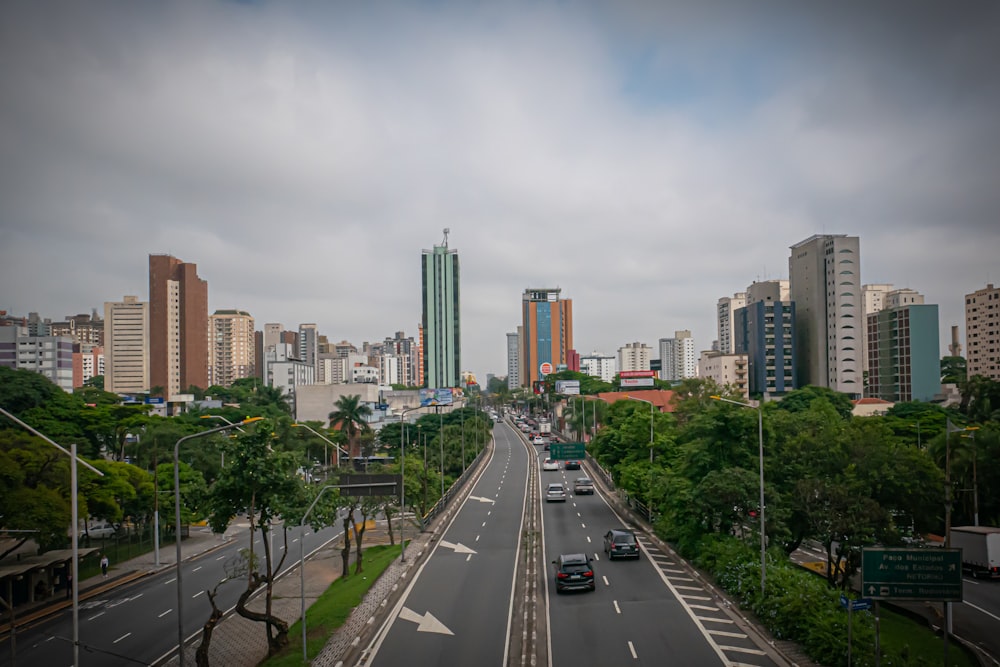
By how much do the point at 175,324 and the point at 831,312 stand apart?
424 feet

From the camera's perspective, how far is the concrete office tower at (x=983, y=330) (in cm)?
9812

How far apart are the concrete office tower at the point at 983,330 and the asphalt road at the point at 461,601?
8328 cm

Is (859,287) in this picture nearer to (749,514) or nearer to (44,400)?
(749,514)

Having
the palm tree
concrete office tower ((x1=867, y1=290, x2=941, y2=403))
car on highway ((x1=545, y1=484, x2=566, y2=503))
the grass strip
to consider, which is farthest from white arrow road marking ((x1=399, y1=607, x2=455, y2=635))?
concrete office tower ((x1=867, y1=290, x2=941, y2=403))

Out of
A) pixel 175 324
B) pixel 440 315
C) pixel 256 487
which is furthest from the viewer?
pixel 440 315

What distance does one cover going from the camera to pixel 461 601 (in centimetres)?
2800

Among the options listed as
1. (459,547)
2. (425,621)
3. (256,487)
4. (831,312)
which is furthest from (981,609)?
(831,312)

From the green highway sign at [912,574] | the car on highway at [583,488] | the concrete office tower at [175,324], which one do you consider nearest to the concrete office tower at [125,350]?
the concrete office tower at [175,324]

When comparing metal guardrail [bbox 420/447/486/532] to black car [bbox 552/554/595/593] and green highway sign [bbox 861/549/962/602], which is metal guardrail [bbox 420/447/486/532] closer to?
black car [bbox 552/554/595/593]

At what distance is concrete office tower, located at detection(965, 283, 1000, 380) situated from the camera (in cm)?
9812

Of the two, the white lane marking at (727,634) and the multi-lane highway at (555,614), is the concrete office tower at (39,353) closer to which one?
the multi-lane highway at (555,614)

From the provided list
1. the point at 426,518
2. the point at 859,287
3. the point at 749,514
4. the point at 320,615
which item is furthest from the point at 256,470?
the point at 859,287

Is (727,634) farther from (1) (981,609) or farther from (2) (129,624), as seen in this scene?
(2) (129,624)

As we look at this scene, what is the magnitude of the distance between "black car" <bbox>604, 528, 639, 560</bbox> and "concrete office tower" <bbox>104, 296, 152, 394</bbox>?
150 metres
